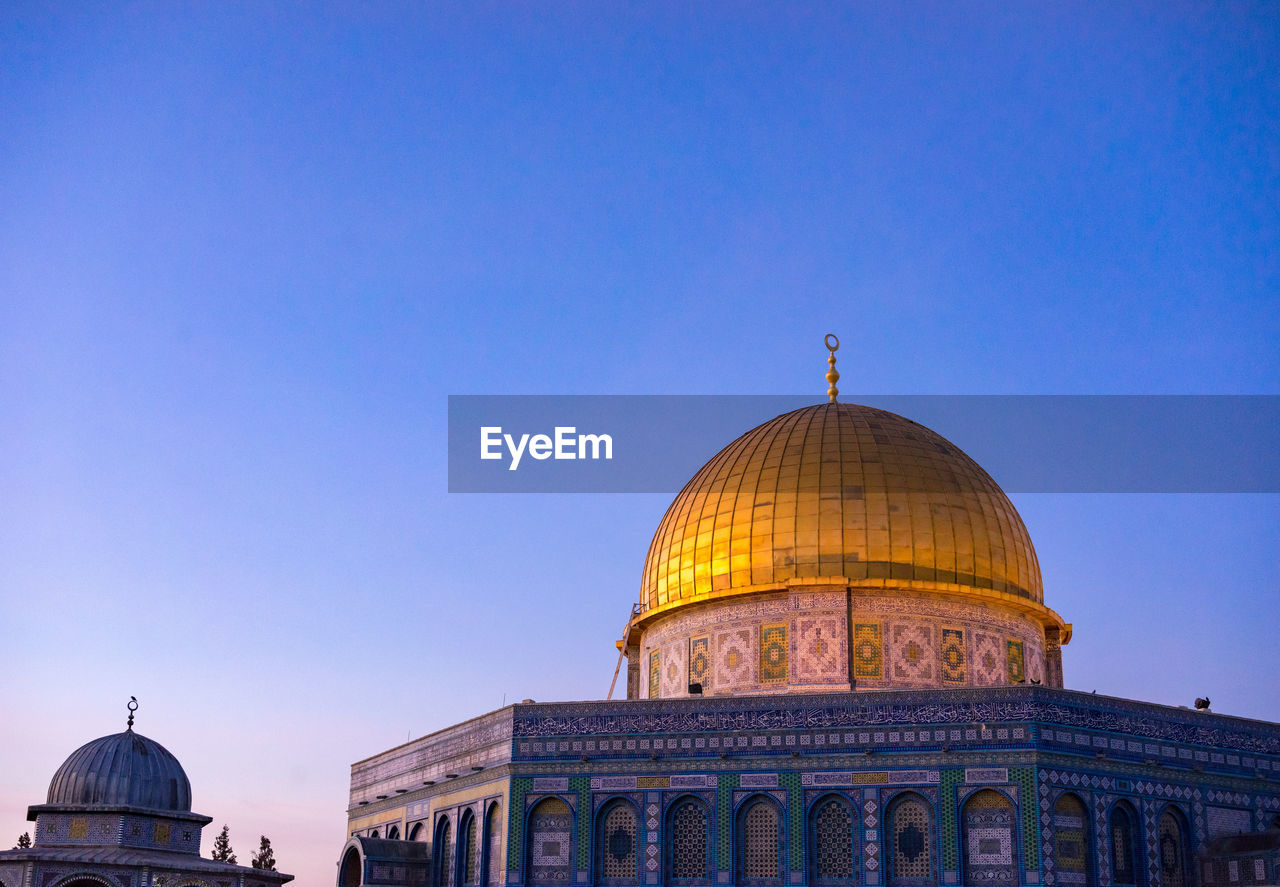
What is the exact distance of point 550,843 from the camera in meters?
18.8

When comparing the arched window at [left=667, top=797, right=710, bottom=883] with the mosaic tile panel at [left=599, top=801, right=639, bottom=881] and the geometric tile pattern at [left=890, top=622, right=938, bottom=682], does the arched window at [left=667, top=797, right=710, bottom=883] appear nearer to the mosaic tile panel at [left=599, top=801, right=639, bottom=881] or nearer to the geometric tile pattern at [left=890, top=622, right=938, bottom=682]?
the mosaic tile panel at [left=599, top=801, right=639, bottom=881]

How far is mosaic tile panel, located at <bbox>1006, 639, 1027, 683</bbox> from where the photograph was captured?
21328 mm

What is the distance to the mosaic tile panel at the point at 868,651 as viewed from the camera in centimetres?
2033

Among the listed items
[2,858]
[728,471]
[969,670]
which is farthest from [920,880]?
[2,858]

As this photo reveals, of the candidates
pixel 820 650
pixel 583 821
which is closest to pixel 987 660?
pixel 820 650

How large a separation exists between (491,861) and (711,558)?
5.83m

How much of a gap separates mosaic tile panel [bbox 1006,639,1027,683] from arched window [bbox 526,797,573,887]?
7235 millimetres

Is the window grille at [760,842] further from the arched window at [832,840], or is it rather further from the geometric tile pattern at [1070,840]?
the geometric tile pattern at [1070,840]

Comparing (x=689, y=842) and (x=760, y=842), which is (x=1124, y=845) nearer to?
(x=760, y=842)

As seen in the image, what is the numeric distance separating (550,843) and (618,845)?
92cm

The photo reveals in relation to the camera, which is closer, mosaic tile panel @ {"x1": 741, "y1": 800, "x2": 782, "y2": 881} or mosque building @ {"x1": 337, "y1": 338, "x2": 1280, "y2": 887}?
mosque building @ {"x1": 337, "y1": 338, "x2": 1280, "y2": 887}

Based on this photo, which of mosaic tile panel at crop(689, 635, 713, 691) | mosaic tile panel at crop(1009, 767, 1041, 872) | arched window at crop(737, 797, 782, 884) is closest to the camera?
mosaic tile panel at crop(1009, 767, 1041, 872)

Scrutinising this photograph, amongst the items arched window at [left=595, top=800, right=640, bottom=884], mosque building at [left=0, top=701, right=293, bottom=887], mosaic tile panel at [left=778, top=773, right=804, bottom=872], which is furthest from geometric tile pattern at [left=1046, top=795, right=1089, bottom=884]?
mosque building at [left=0, top=701, right=293, bottom=887]

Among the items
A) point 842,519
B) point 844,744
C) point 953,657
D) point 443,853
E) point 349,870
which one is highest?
point 842,519
